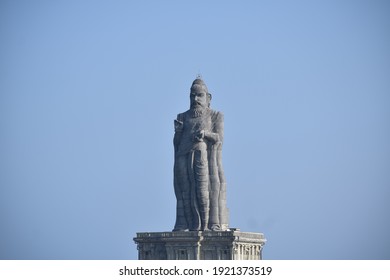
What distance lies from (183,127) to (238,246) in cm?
759

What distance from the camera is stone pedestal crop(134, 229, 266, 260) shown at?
3733 inches

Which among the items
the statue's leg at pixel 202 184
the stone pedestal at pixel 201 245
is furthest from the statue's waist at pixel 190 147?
the stone pedestal at pixel 201 245

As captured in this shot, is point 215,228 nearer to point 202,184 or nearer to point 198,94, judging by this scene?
point 202,184

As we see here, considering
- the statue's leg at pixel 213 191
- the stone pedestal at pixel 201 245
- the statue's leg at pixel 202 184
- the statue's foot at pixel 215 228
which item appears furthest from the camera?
the statue's leg at pixel 202 184

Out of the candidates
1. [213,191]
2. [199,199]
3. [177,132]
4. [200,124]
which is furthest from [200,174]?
[177,132]

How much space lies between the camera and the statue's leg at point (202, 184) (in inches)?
3802

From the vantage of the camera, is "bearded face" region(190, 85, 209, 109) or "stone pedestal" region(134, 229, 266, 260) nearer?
"stone pedestal" region(134, 229, 266, 260)

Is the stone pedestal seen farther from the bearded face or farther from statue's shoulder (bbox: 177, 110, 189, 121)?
the bearded face

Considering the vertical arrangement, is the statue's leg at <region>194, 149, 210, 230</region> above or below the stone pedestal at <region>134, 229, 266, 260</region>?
above

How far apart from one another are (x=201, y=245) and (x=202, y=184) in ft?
11.2

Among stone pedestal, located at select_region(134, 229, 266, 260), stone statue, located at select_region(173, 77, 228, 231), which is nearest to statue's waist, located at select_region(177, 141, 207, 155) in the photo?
stone statue, located at select_region(173, 77, 228, 231)

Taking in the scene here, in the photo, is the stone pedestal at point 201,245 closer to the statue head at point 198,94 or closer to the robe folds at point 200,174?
the robe folds at point 200,174

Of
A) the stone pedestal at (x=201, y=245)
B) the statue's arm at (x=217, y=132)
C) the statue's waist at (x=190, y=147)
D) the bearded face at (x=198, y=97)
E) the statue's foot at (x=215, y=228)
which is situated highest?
the bearded face at (x=198, y=97)
